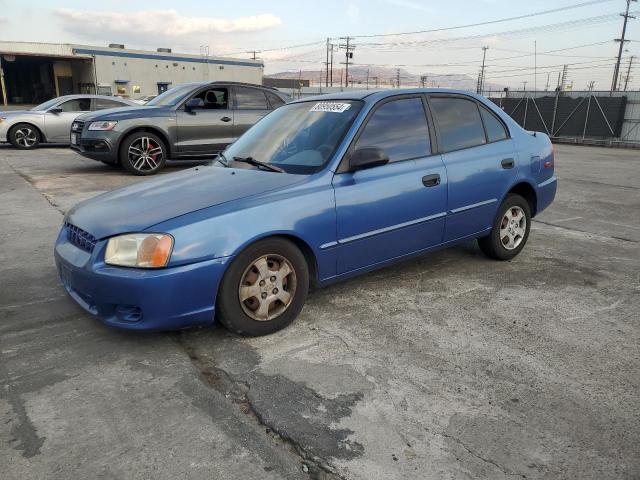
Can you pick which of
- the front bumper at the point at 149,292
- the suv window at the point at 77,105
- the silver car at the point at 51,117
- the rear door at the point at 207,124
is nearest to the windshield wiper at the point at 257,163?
the front bumper at the point at 149,292

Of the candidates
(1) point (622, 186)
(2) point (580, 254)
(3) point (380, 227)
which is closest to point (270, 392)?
(3) point (380, 227)

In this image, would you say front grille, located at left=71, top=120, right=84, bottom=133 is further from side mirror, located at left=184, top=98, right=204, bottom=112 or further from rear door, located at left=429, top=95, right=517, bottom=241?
rear door, located at left=429, top=95, right=517, bottom=241

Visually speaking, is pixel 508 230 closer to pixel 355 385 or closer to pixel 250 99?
pixel 355 385

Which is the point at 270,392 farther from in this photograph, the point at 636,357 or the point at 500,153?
the point at 500,153

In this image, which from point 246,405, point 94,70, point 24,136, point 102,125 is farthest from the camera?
point 94,70

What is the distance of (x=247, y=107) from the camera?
1012cm

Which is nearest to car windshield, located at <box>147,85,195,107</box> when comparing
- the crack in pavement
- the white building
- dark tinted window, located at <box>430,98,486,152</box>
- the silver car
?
the silver car

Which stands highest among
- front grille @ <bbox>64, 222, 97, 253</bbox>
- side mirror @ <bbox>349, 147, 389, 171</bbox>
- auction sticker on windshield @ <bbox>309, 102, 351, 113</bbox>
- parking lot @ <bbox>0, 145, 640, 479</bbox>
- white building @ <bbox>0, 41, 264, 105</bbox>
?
white building @ <bbox>0, 41, 264, 105</bbox>

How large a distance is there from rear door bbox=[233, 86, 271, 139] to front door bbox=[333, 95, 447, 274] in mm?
6234

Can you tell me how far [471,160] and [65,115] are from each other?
12.3 metres

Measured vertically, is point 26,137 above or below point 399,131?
below

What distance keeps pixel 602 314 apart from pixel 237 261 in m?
2.66

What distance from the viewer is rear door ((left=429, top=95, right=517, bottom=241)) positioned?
14.0 feet

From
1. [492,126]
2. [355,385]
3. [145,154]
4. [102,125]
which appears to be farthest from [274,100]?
[355,385]
